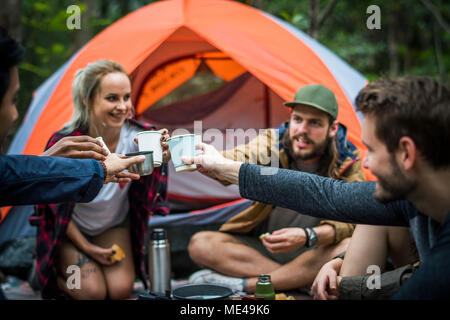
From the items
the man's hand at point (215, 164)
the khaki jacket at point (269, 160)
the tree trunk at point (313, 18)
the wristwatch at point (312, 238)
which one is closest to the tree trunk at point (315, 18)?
the tree trunk at point (313, 18)

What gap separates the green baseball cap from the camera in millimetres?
2068

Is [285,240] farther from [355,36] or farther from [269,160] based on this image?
[355,36]

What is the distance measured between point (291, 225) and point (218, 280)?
1.54 feet

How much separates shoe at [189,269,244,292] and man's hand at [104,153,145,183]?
93 centimetres

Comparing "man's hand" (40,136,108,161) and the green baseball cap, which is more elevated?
the green baseball cap

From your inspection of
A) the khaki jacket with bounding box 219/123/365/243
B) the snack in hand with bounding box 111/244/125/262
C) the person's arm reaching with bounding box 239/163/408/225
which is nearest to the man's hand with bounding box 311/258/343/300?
the person's arm reaching with bounding box 239/163/408/225

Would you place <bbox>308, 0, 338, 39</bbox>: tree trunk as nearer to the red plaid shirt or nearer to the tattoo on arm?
the red plaid shirt

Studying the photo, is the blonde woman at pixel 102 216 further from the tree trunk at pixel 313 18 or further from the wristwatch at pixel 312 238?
the tree trunk at pixel 313 18

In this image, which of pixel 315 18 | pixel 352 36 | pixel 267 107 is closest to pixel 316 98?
pixel 267 107

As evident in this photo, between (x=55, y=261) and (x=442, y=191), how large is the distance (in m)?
1.81

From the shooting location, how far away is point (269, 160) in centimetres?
219

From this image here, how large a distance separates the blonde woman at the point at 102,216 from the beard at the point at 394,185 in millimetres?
1252

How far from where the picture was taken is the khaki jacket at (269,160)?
81.4 inches

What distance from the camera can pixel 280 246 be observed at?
6.36 ft
